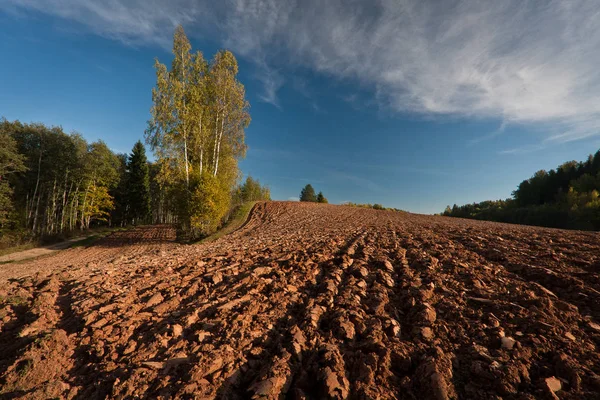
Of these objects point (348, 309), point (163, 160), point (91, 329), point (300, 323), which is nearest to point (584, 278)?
point (348, 309)

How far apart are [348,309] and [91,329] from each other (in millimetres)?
4284

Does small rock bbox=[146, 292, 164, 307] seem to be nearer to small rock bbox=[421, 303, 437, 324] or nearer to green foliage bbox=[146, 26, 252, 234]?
small rock bbox=[421, 303, 437, 324]

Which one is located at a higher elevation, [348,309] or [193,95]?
[193,95]

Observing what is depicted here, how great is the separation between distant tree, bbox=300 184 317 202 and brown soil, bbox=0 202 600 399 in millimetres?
71044

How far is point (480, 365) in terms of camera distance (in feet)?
8.68

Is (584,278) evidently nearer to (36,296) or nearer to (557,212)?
(36,296)

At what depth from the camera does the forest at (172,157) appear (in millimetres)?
16672

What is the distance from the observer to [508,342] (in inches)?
116

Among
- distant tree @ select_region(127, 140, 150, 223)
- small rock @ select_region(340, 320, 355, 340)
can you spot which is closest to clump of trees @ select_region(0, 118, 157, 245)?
distant tree @ select_region(127, 140, 150, 223)

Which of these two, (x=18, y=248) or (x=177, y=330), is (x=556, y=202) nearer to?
(x=177, y=330)

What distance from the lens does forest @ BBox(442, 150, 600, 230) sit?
30978 millimetres

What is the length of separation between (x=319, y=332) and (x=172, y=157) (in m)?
17.2

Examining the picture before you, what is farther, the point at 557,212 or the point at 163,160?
the point at 557,212

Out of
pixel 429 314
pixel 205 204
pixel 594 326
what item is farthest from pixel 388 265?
pixel 205 204
